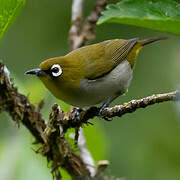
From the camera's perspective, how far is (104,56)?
441cm

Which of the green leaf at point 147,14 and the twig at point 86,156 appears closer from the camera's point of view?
the green leaf at point 147,14

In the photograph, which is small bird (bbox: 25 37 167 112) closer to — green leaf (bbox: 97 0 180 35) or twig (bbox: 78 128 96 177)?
twig (bbox: 78 128 96 177)

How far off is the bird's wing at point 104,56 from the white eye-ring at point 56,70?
0.35 meters

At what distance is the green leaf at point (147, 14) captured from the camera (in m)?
1.97

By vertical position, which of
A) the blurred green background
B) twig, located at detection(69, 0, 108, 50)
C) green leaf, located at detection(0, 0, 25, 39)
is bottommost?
the blurred green background

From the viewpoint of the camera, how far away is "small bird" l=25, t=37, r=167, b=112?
12.3 feet

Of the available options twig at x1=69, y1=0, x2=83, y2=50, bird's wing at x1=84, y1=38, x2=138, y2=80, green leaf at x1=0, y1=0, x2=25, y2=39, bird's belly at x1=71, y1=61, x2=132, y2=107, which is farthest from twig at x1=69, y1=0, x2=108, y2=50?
green leaf at x1=0, y1=0, x2=25, y2=39

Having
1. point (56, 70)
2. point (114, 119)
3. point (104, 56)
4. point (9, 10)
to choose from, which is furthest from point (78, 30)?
point (114, 119)

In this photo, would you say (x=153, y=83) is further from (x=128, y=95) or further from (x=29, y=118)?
(x=29, y=118)

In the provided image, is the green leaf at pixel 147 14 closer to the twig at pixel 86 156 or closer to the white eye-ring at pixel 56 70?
the twig at pixel 86 156

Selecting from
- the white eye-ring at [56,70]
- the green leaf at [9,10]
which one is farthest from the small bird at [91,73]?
the green leaf at [9,10]

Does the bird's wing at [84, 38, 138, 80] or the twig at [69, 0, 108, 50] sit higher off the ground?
the twig at [69, 0, 108, 50]

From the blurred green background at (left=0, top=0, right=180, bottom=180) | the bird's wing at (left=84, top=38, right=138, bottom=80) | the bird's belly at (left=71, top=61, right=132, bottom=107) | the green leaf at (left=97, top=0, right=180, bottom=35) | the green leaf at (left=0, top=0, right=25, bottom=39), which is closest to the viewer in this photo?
the green leaf at (left=97, top=0, right=180, bottom=35)

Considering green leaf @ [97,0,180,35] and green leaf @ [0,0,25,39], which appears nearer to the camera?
green leaf @ [97,0,180,35]
